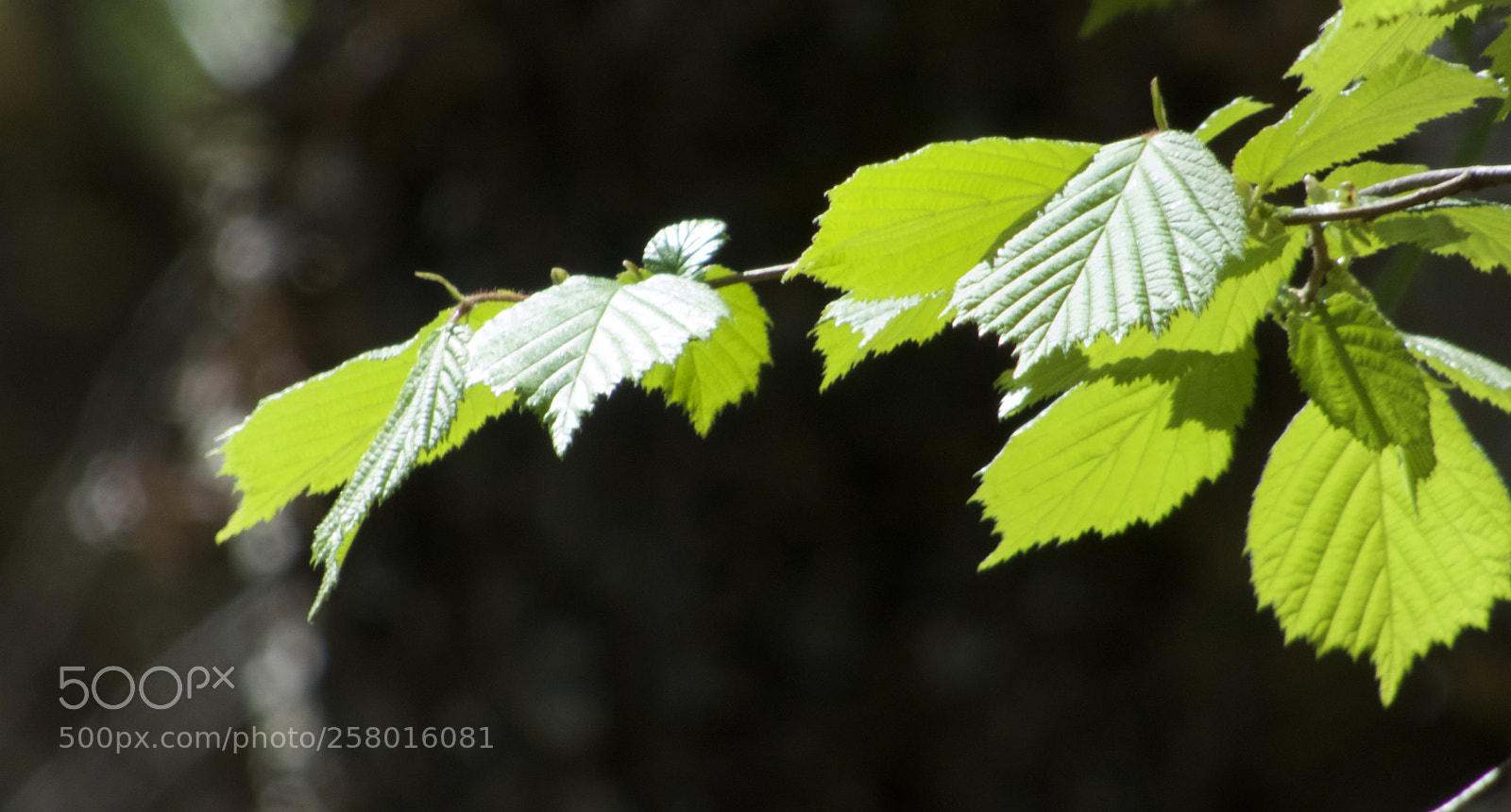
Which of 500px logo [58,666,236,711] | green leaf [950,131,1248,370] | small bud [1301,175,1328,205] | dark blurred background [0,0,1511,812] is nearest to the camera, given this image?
green leaf [950,131,1248,370]

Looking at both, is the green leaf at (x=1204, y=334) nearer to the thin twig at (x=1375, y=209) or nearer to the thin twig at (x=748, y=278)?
the thin twig at (x=1375, y=209)

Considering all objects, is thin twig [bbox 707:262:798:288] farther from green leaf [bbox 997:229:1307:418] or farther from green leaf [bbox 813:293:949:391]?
green leaf [bbox 997:229:1307:418]

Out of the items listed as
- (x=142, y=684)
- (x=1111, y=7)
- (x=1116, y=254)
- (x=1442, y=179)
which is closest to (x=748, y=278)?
(x=1116, y=254)

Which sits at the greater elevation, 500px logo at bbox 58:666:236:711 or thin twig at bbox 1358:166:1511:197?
500px logo at bbox 58:666:236:711

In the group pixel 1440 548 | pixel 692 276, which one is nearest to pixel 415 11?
pixel 692 276

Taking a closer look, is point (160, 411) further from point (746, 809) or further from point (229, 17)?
point (746, 809)

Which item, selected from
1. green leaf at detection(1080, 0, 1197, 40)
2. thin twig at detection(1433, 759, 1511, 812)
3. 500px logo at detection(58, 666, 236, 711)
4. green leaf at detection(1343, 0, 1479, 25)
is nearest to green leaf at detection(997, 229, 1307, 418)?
green leaf at detection(1343, 0, 1479, 25)
